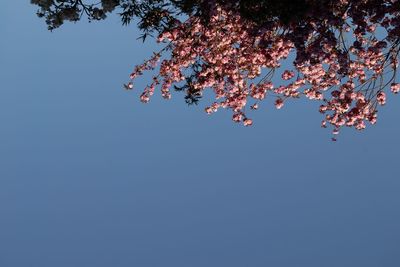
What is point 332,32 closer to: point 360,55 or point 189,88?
point 360,55

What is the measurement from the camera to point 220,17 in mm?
12523

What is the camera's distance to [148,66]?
14.8 metres

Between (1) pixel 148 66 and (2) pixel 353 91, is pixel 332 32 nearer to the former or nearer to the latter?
(2) pixel 353 91

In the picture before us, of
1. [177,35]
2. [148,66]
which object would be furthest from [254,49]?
[148,66]

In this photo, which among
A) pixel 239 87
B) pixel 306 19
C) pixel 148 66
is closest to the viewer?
pixel 306 19

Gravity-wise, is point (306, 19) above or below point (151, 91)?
below

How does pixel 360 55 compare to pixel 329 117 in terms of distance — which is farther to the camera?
pixel 329 117

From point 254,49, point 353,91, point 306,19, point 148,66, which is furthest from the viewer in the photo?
point 148,66

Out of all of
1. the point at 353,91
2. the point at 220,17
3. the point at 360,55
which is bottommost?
the point at 353,91

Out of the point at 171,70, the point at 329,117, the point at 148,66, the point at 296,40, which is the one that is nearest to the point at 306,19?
the point at 296,40

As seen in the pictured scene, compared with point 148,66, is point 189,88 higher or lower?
lower

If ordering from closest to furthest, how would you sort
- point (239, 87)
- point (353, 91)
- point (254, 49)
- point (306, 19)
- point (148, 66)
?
point (306, 19) < point (353, 91) < point (254, 49) < point (239, 87) < point (148, 66)

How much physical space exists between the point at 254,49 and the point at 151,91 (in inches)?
153

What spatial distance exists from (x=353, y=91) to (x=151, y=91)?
20.6ft
